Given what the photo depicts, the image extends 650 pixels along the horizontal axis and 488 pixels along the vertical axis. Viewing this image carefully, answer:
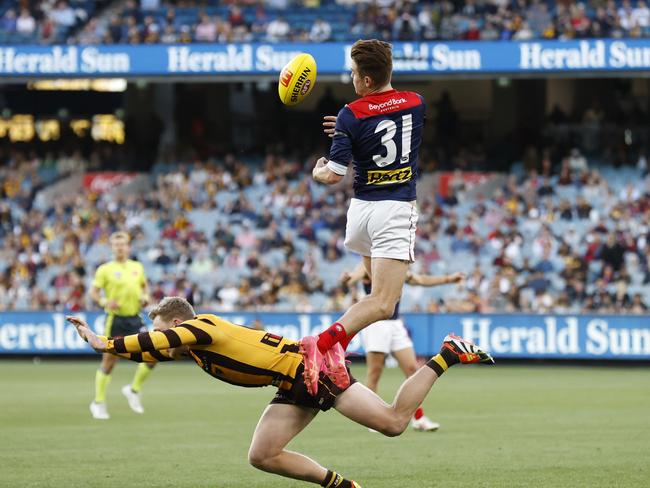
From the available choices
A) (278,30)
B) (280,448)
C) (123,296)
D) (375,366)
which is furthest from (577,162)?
(280,448)

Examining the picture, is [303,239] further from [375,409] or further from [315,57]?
[375,409]

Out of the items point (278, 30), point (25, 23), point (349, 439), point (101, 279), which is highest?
point (25, 23)

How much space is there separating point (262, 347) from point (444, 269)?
2234 cm

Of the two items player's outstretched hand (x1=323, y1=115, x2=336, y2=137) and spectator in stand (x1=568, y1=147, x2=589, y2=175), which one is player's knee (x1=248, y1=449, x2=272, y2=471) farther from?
spectator in stand (x1=568, y1=147, x2=589, y2=175)

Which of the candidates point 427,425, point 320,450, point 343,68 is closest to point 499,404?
point 427,425

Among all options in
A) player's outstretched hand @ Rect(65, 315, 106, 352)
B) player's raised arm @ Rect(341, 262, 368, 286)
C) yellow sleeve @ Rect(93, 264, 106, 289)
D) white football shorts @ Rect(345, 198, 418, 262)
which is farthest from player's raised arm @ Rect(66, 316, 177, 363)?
yellow sleeve @ Rect(93, 264, 106, 289)

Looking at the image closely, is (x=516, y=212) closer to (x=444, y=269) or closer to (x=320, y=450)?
(x=444, y=269)

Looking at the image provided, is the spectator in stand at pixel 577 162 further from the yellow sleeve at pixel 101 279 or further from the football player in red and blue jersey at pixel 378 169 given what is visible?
the football player in red and blue jersey at pixel 378 169

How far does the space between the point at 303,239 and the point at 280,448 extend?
77.1 feet

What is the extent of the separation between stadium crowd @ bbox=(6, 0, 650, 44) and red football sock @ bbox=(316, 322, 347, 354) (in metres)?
23.6

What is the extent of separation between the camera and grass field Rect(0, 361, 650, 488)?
10734 millimetres

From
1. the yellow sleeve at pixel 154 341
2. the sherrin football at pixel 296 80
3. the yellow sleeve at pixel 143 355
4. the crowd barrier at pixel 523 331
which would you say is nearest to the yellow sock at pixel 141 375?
the sherrin football at pixel 296 80

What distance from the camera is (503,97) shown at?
36750 mm

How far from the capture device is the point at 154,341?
26.0 feet
